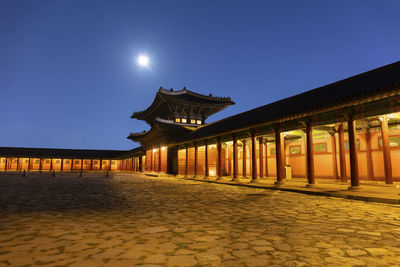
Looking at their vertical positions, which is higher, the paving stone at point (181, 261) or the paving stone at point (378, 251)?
the paving stone at point (181, 261)

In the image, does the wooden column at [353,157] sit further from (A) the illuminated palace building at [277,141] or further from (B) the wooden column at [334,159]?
(B) the wooden column at [334,159]

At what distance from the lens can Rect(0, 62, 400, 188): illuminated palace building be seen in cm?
958

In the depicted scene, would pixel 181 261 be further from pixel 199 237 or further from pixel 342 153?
pixel 342 153

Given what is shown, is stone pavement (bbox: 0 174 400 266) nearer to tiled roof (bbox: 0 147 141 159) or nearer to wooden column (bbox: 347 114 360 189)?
wooden column (bbox: 347 114 360 189)

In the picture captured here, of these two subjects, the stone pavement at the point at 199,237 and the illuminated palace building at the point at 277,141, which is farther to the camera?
the illuminated palace building at the point at 277,141

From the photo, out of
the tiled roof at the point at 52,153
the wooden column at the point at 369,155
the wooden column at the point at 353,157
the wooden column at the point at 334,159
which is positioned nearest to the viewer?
the wooden column at the point at 353,157

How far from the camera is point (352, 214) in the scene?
5562 mm

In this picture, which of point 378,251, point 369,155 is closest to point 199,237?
point 378,251

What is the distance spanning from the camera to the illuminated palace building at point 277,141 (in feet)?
31.4

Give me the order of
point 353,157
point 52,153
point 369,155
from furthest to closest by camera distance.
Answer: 1. point 52,153
2. point 369,155
3. point 353,157

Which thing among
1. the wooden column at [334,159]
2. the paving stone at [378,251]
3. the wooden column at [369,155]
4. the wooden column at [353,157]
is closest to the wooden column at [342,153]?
the wooden column at [369,155]

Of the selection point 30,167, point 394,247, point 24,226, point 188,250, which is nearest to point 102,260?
point 188,250

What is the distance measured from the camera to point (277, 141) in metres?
13.0

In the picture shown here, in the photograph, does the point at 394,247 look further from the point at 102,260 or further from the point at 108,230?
the point at 108,230
